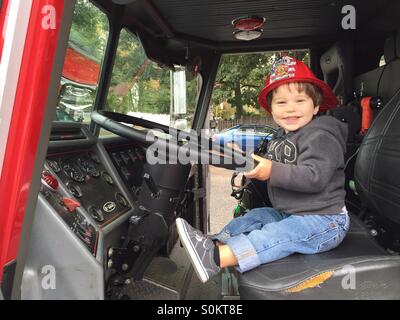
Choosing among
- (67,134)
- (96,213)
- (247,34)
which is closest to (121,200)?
(96,213)

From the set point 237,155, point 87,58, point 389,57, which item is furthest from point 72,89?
point 389,57

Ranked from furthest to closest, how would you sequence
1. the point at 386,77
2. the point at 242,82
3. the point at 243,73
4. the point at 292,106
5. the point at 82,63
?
the point at 242,82
the point at 243,73
the point at 386,77
the point at 82,63
the point at 292,106

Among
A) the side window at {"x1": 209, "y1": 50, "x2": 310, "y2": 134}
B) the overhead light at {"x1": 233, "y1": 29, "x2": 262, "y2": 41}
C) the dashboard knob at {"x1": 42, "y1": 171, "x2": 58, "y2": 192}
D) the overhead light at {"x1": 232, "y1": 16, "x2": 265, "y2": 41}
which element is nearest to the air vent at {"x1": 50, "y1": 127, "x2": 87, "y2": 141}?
the dashboard knob at {"x1": 42, "y1": 171, "x2": 58, "y2": 192}

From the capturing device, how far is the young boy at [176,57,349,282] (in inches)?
53.2

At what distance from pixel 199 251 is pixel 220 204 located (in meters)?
3.37

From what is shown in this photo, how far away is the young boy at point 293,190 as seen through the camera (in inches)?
53.2

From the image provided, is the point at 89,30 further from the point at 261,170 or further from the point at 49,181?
the point at 261,170

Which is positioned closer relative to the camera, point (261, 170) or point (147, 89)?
point (261, 170)

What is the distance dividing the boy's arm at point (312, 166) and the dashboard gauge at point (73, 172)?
0.70 metres

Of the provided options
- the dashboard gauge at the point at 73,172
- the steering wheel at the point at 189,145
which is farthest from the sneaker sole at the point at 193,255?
the dashboard gauge at the point at 73,172

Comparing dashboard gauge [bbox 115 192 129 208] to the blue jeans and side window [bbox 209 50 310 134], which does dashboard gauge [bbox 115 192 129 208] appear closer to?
the blue jeans

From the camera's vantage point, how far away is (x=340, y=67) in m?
2.68
